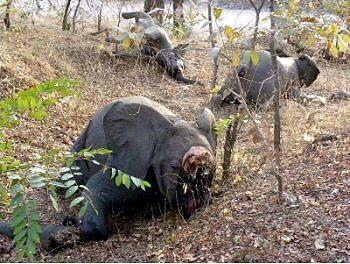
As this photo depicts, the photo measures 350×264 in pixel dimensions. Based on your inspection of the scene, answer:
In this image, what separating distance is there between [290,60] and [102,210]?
439 cm

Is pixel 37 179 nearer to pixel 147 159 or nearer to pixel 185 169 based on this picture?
pixel 185 169

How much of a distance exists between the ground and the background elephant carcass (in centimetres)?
14

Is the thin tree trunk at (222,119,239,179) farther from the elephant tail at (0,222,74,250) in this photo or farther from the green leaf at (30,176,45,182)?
the green leaf at (30,176,45,182)

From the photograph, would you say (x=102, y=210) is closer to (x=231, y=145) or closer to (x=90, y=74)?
(x=231, y=145)

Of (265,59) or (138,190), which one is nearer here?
(138,190)

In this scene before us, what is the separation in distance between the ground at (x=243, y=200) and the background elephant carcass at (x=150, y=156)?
0.14m

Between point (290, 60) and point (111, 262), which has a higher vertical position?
point (290, 60)

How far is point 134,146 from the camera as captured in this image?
4996 millimetres

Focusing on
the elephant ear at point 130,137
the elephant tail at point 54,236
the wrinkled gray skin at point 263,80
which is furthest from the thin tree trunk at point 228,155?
the wrinkled gray skin at point 263,80

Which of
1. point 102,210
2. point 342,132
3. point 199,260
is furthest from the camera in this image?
point 342,132

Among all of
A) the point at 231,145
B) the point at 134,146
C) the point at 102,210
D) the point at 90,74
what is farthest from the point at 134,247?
the point at 90,74

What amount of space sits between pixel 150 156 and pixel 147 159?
1.3 inches

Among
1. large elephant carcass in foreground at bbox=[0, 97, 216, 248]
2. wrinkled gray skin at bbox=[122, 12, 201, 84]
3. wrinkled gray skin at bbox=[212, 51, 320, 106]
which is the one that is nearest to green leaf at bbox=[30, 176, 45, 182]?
large elephant carcass in foreground at bbox=[0, 97, 216, 248]

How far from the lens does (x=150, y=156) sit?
16.1ft
